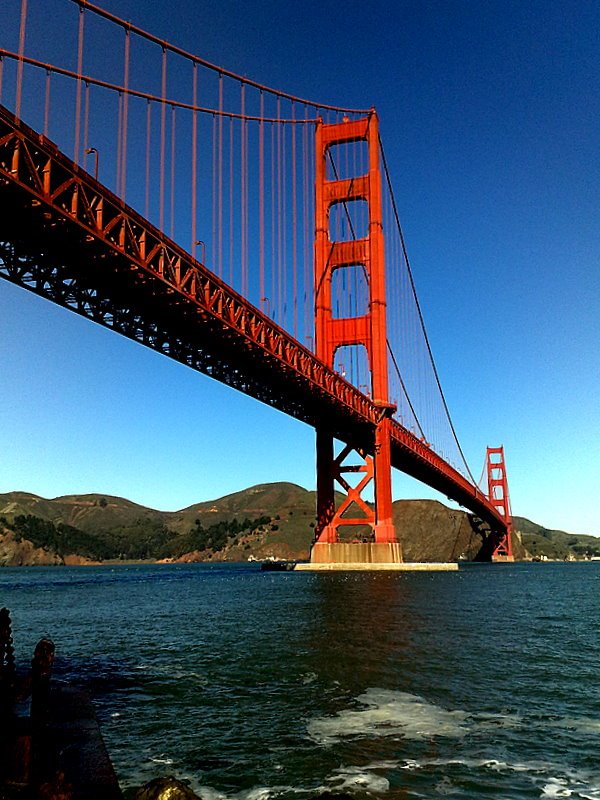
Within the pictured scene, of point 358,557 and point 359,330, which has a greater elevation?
point 359,330

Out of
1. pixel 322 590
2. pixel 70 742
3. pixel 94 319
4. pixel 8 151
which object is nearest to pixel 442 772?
pixel 70 742

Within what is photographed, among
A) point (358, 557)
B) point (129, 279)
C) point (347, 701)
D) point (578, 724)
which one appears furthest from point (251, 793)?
point (358, 557)

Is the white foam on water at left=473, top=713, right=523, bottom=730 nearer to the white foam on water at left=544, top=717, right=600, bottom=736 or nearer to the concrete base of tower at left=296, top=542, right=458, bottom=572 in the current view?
the white foam on water at left=544, top=717, right=600, bottom=736

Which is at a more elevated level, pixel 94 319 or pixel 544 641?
pixel 94 319

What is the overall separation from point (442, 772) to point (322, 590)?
30.0 m

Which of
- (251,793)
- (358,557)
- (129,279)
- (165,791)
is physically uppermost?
(129,279)

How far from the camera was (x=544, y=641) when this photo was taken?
19.4 metres

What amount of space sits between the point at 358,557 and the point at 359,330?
1931 cm

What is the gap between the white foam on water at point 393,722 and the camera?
31.9 ft

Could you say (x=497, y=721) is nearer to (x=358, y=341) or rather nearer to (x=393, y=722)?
(x=393, y=722)

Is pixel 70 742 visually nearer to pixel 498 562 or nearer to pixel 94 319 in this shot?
pixel 94 319

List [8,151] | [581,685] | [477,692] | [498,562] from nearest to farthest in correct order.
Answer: [477,692] < [581,685] < [8,151] < [498,562]

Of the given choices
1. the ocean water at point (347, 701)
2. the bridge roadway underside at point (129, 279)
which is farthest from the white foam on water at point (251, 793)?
the bridge roadway underside at point (129, 279)

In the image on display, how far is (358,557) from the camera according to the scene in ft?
196
